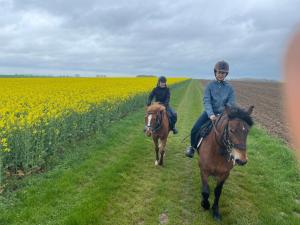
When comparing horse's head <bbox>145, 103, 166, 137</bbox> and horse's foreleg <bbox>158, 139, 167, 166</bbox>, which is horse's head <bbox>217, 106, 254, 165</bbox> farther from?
horse's foreleg <bbox>158, 139, 167, 166</bbox>

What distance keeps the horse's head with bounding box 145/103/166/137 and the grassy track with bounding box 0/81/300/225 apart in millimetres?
1290

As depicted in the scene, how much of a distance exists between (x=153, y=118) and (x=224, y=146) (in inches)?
142

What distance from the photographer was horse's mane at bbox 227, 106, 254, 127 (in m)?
5.79

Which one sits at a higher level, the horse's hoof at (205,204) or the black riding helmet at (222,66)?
the black riding helmet at (222,66)

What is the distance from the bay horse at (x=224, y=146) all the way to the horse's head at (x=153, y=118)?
2464 millimetres

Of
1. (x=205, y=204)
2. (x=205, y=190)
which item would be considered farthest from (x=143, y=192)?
(x=205, y=190)

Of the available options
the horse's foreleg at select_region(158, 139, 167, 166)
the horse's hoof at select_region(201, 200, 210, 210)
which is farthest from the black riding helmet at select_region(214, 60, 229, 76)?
the horse's foreleg at select_region(158, 139, 167, 166)

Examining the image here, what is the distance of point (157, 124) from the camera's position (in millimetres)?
10188

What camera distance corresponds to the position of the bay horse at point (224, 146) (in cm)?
571

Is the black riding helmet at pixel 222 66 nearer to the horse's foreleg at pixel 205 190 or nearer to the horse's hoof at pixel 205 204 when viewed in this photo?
the horse's foreleg at pixel 205 190

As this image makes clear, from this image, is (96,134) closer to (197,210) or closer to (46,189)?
(46,189)

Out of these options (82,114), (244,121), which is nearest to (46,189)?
(244,121)

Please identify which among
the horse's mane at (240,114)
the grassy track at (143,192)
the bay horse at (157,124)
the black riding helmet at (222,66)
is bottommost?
the grassy track at (143,192)

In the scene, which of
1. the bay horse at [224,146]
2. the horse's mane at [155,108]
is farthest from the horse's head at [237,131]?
the horse's mane at [155,108]
